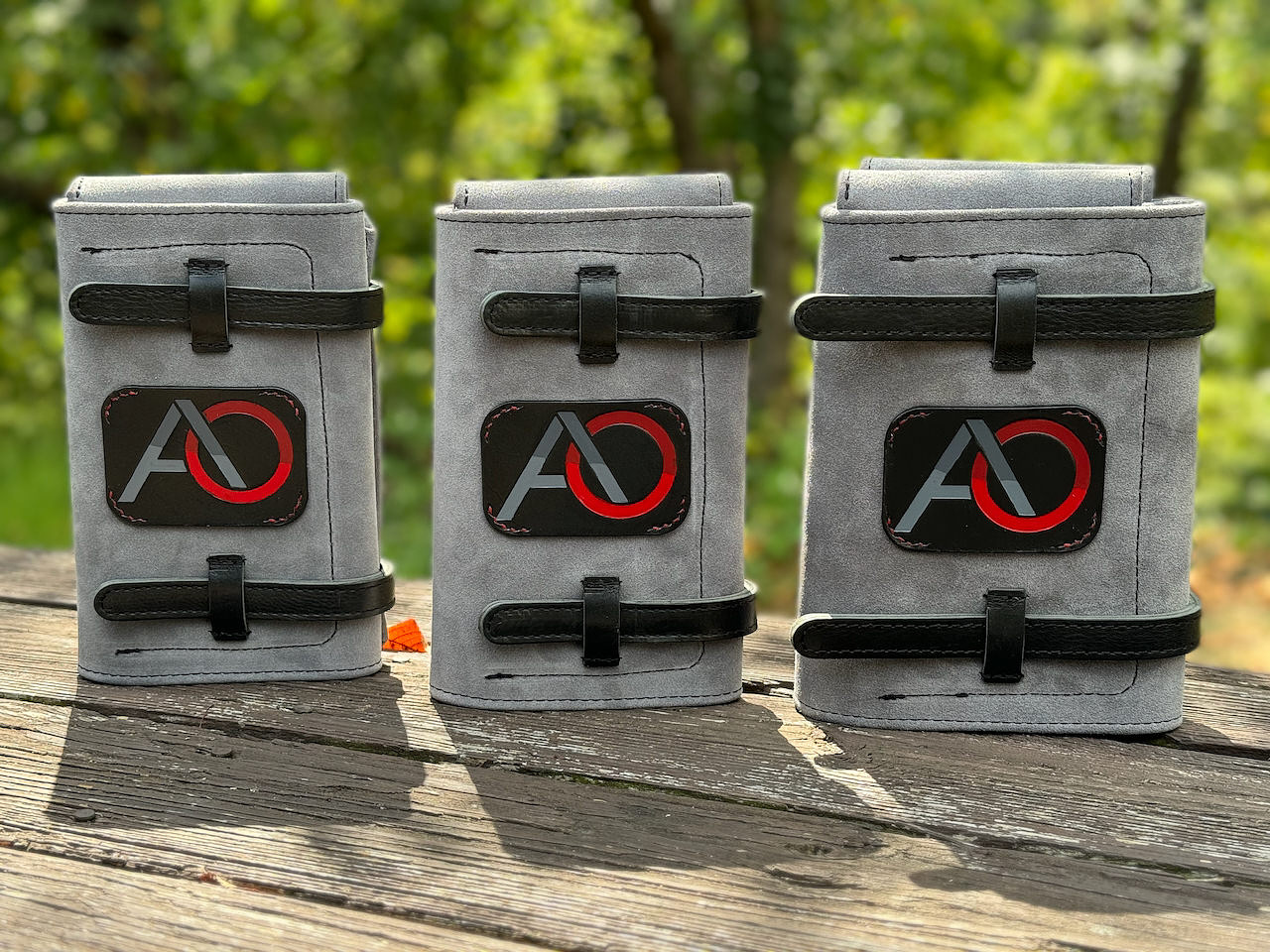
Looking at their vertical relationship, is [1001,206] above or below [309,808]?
above

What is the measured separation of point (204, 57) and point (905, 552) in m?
3.86

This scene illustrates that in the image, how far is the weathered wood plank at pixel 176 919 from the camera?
1199mm

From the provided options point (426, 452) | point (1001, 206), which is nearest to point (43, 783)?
point (1001, 206)

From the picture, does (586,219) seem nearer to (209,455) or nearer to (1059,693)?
(209,455)

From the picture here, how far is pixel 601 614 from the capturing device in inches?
66.7

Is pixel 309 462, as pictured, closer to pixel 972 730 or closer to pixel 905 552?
pixel 905 552

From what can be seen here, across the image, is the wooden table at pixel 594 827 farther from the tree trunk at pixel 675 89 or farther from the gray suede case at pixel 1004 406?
the tree trunk at pixel 675 89

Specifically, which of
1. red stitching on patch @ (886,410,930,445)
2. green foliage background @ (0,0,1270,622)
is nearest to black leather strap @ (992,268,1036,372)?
red stitching on patch @ (886,410,930,445)

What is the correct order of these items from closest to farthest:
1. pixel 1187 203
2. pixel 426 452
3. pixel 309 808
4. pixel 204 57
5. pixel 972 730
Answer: pixel 309 808
pixel 1187 203
pixel 972 730
pixel 204 57
pixel 426 452

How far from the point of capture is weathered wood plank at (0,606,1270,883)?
1440 mm

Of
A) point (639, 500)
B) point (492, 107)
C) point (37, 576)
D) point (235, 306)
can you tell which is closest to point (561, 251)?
point (639, 500)

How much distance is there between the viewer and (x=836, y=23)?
15.5ft

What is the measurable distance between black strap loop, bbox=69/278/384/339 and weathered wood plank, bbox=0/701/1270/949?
545 mm

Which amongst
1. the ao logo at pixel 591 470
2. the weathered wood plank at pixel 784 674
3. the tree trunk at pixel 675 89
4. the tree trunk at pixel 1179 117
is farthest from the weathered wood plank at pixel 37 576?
the tree trunk at pixel 1179 117
